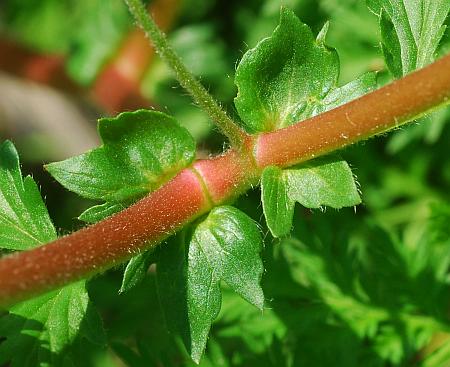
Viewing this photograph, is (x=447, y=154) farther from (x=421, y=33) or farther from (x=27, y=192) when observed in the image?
(x=27, y=192)

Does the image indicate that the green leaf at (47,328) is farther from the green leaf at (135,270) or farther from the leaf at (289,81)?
the leaf at (289,81)

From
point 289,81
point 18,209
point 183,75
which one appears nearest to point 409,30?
point 289,81

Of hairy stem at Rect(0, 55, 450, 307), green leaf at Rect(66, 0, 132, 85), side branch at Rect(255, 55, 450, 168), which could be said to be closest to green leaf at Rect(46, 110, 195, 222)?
hairy stem at Rect(0, 55, 450, 307)

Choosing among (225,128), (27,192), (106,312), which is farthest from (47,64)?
(225,128)

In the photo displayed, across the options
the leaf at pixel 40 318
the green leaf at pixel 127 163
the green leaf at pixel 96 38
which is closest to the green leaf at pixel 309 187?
the green leaf at pixel 127 163

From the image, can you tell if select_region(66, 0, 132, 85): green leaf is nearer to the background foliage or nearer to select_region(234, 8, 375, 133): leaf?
the background foliage

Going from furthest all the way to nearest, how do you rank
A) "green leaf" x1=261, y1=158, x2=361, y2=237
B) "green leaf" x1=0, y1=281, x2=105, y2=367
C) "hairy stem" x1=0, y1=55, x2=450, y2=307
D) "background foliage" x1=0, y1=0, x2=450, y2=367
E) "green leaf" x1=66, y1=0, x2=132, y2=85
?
"green leaf" x1=66, y1=0, x2=132, y2=85
"background foliage" x1=0, y1=0, x2=450, y2=367
"green leaf" x1=0, y1=281, x2=105, y2=367
"green leaf" x1=261, y1=158, x2=361, y2=237
"hairy stem" x1=0, y1=55, x2=450, y2=307

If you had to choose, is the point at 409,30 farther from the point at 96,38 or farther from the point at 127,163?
the point at 96,38
